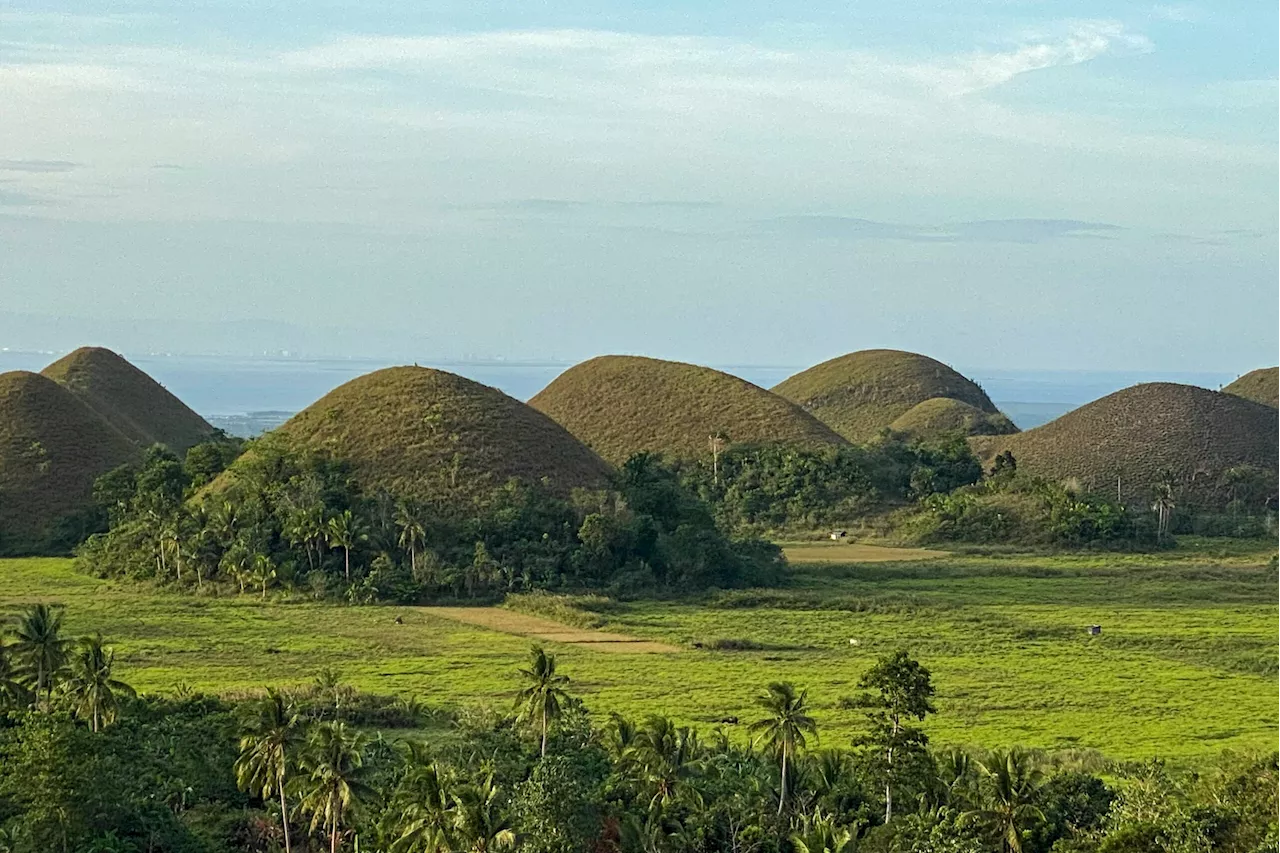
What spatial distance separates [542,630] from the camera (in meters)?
57.7

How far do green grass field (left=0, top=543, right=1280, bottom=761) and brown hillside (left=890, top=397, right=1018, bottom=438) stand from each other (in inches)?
2359

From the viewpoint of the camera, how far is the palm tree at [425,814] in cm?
2673

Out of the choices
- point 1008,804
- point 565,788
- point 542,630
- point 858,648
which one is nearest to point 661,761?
point 565,788

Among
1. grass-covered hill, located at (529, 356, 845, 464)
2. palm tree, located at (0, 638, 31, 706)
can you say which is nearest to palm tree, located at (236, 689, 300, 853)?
palm tree, located at (0, 638, 31, 706)

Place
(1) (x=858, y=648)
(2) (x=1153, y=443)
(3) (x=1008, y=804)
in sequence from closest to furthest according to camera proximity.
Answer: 1. (3) (x=1008, y=804)
2. (1) (x=858, y=648)
3. (2) (x=1153, y=443)

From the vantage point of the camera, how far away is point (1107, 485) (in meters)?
106

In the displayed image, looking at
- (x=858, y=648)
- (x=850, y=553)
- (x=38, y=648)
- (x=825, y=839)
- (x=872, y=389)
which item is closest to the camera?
(x=825, y=839)

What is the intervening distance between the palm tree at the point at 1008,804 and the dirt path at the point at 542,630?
24.6 metres

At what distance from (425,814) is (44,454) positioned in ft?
238

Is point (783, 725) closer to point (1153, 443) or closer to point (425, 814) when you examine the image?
point (425, 814)

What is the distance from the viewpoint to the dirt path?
53.7 m

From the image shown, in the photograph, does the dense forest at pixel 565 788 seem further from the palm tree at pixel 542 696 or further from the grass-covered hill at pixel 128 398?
the grass-covered hill at pixel 128 398

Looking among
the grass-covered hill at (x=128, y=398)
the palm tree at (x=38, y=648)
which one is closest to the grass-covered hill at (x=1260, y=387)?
the grass-covered hill at (x=128, y=398)

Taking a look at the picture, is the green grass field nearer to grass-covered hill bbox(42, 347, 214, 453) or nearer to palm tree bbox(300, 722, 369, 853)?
palm tree bbox(300, 722, 369, 853)
